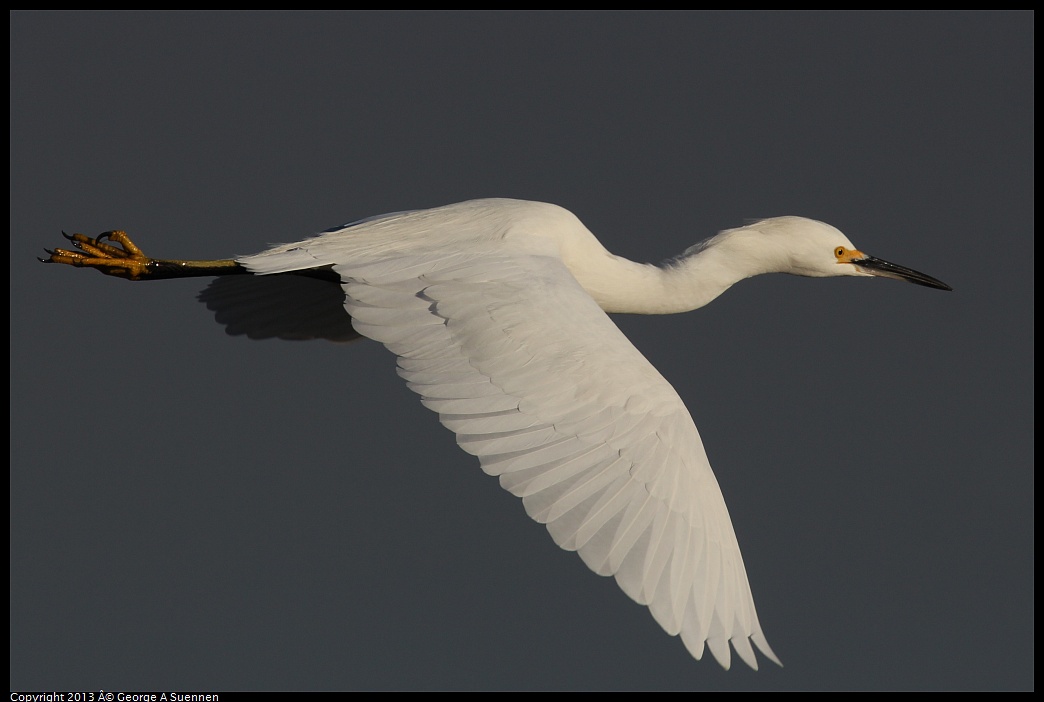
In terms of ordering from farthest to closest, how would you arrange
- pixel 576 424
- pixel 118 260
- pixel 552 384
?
pixel 118 260 < pixel 552 384 < pixel 576 424

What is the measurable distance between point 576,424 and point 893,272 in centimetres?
319

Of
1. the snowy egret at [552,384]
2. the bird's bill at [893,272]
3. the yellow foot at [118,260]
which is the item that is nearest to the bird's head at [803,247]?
the bird's bill at [893,272]

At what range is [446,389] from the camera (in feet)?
21.4

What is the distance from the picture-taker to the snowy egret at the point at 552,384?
6.00 meters

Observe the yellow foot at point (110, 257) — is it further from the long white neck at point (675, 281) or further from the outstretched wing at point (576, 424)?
the long white neck at point (675, 281)

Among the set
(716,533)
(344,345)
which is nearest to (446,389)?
(716,533)

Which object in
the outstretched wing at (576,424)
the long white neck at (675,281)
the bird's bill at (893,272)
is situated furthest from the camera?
the bird's bill at (893,272)

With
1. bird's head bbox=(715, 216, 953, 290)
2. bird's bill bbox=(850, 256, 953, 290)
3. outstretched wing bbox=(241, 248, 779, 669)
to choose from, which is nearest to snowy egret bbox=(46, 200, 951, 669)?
outstretched wing bbox=(241, 248, 779, 669)

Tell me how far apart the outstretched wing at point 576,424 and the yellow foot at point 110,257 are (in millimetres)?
1779

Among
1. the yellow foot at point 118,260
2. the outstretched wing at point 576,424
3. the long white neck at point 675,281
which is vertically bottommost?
the outstretched wing at point 576,424

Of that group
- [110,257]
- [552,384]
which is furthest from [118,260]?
[552,384]

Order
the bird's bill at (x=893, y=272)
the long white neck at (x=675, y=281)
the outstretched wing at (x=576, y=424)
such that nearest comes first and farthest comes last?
the outstretched wing at (x=576, y=424) < the long white neck at (x=675, y=281) < the bird's bill at (x=893, y=272)

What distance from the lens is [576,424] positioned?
6367mm

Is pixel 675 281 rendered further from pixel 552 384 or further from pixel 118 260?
pixel 118 260
